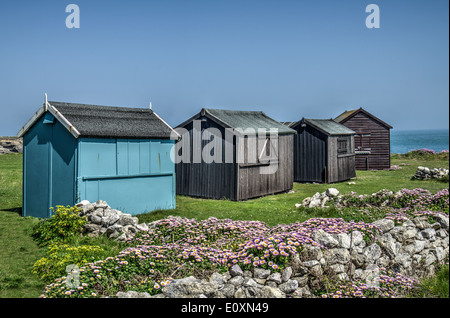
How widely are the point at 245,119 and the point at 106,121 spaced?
8.29 m

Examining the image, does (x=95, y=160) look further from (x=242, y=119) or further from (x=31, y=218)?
(x=242, y=119)

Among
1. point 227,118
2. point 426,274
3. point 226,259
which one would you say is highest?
point 227,118

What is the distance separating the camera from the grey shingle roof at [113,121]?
13.8 m

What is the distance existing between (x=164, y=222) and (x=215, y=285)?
4.50m

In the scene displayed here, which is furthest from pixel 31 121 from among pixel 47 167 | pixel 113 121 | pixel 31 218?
pixel 31 218

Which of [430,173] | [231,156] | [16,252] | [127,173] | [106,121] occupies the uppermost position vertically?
[106,121]

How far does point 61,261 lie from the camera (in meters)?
7.88

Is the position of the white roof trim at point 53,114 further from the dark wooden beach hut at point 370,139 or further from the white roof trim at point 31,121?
the dark wooden beach hut at point 370,139

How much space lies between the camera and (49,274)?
24.9 feet

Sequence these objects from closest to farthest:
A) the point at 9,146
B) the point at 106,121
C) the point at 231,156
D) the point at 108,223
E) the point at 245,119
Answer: the point at 108,223, the point at 106,121, the point at 231,156, the point at 245,119, the point at 9,146

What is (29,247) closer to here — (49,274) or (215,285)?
(49,274)

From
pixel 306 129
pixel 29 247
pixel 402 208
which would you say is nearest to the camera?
pixel 29 247

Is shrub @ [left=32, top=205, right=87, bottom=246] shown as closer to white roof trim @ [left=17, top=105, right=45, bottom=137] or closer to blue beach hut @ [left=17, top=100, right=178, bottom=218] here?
blue beach hut @ [left=17, top=100, right=178, bottom=218]
